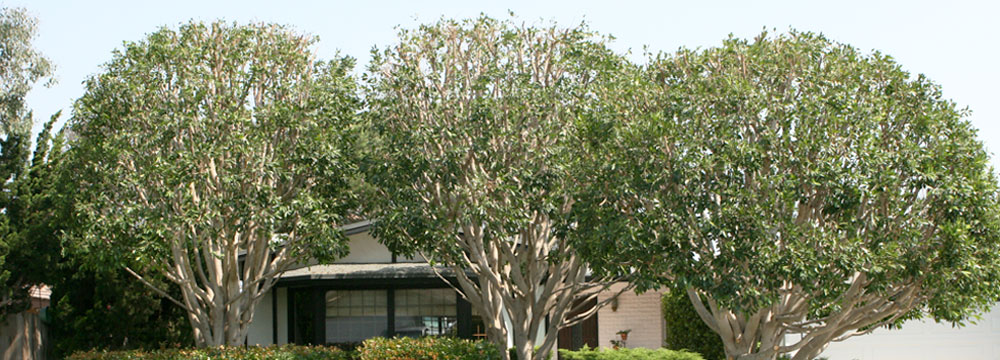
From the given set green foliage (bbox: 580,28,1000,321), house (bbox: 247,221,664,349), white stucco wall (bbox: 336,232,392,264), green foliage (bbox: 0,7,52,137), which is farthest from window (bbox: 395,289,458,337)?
green foliage (bbox: 0,7,52,137)

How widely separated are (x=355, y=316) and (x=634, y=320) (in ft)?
27.6

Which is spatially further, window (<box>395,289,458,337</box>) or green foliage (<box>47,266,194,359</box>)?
window (<box>395,289,458,337</box>)

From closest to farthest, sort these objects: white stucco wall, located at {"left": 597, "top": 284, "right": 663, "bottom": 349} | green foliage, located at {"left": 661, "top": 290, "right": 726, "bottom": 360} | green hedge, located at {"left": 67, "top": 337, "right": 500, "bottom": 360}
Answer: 1. green hedge, located at {"left": 67, "top": 337, "right": 500, "bottom": 360}
2. green foliage, located at {"left": 661, "top": 290, "right": 726, "bottom": 360}
3. white stucco wall, located at {"left": 597, "top": 284, "right": 663, "bottom": 349}

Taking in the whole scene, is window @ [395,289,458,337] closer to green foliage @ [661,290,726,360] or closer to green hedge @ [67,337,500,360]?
green hedge @ [67,337,500,360]

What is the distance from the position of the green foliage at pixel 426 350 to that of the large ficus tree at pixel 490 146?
2.35 feet

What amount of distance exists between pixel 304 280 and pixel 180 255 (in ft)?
14.1

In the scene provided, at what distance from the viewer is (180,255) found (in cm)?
1931

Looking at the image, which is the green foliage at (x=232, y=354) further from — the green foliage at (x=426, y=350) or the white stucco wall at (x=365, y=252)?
the white stucco wall at (x=365, y=252)

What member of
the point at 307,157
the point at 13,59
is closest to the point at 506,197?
the point at 307,157

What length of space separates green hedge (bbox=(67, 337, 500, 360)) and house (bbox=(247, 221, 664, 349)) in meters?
3.99

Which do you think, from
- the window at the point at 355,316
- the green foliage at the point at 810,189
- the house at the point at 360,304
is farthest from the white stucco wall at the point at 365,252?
the green foliage at the point at 810,189

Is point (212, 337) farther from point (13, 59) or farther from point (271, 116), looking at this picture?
point (13, 59)

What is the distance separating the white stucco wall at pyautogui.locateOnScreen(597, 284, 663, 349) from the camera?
2752cm

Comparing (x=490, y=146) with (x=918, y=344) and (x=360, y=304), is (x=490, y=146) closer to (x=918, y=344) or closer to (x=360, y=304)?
(x=360, y=304)
